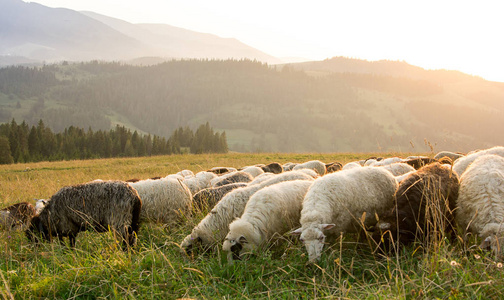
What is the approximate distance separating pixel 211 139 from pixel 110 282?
314ft

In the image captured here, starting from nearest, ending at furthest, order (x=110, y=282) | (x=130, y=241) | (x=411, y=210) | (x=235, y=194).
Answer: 1. (x=110, y=282)
2. (x=411, y=210)
3. (x=130, y=241)
4. (x=235, y=194)

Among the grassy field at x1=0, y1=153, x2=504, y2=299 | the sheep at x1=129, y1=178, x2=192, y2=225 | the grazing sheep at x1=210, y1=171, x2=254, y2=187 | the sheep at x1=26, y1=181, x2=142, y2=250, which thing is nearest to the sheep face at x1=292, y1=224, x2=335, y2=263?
the grassy field at x1=0, y1=153, x2=504, y2=299

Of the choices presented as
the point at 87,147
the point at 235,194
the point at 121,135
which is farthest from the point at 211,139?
the point at 235,194

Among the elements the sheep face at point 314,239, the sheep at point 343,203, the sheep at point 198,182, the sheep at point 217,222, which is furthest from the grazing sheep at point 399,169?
the sheep at point 198,182

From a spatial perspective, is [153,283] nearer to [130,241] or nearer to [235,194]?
[130,241]

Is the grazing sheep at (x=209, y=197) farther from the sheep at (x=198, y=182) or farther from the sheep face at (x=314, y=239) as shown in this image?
the sheep face at (x=314, y=239)

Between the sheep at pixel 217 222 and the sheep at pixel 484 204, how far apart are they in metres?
4.10

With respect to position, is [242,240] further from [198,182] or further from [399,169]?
[198,182]

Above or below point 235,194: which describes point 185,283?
below

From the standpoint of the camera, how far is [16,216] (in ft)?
29.9

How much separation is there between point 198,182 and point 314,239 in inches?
286

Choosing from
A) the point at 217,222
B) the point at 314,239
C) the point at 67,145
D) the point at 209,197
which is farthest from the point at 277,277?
the point at 67,145

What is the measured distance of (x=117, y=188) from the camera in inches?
273

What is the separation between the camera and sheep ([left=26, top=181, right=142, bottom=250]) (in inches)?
266
